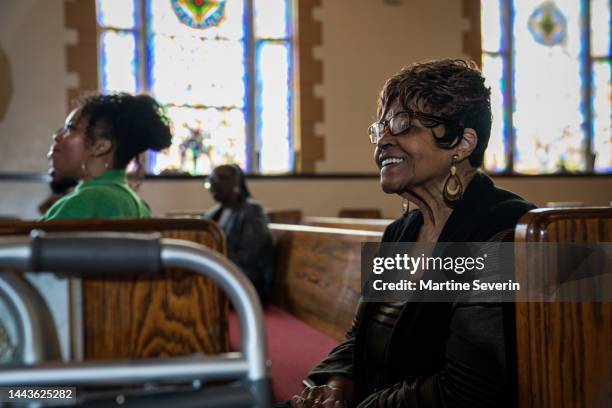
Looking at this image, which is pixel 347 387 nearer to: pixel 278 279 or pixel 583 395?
pixel 583 395

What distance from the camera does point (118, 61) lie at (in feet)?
22.2

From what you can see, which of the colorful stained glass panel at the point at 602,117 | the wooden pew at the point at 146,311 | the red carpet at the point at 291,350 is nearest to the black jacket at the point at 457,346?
the wooden pew at the point at 146,311

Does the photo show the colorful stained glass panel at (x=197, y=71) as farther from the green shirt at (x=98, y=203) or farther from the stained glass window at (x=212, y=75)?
the green shirt at (x=98, y=203)

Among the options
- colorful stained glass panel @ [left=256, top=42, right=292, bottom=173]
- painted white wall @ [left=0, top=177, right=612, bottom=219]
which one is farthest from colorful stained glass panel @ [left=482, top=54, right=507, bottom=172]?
colorful stained glass panel @ [left=256, top=42, right=292, bottom=173]

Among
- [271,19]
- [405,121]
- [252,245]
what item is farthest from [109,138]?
[271,19]

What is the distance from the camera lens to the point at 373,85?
296 inches

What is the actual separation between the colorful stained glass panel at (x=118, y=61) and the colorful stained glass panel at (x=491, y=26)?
4.34 meters

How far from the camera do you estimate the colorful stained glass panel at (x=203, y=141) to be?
684cm

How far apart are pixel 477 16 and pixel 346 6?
175 cm

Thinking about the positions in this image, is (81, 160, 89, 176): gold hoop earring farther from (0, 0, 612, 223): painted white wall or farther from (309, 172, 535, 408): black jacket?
(0, 0, 612, 223): painted white wall

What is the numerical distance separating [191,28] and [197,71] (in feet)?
1.53

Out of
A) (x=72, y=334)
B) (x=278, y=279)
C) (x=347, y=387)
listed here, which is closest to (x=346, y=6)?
(x=278, y=279)

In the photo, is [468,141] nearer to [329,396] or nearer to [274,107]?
[329,396]

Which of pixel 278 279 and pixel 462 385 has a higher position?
pixel 462 385
